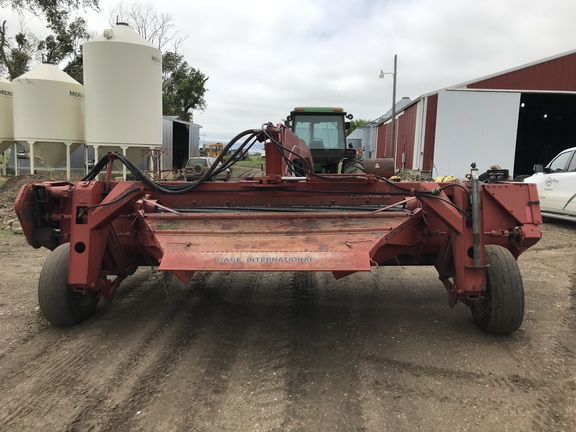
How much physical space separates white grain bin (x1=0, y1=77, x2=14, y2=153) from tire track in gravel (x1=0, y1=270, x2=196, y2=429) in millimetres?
16189

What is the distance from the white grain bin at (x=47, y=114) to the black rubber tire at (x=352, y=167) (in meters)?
9.67

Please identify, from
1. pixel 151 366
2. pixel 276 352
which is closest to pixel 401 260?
pixel 276 352

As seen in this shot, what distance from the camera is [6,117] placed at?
17.3 meters

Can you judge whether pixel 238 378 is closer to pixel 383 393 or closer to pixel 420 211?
pixel 383 393

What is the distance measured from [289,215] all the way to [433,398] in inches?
67.1

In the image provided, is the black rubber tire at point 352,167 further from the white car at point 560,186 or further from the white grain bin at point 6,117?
the white grain bin at point 6,117

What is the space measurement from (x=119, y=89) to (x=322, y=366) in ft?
40.7

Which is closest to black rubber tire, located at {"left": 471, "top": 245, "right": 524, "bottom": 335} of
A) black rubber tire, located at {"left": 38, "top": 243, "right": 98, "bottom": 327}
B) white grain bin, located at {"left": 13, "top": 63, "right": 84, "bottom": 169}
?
black rubber tire, located at {"left": 38, "top": 243, "right": 98, "bottom": 327}

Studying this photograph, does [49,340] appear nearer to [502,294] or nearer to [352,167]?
[502,294]

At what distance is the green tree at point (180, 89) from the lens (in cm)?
3847

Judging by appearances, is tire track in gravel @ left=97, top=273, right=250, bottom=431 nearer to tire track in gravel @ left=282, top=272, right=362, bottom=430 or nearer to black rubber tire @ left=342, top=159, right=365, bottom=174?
tire track in gravel @ left=282, top=272, right=362, bottom=430

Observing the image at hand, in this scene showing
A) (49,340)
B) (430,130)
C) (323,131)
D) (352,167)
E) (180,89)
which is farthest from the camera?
(180,89)

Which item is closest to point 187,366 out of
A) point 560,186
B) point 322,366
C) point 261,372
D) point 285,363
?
point 261,372

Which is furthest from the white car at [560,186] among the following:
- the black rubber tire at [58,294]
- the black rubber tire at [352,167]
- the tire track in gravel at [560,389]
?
the black rubber tire at [58,294]
